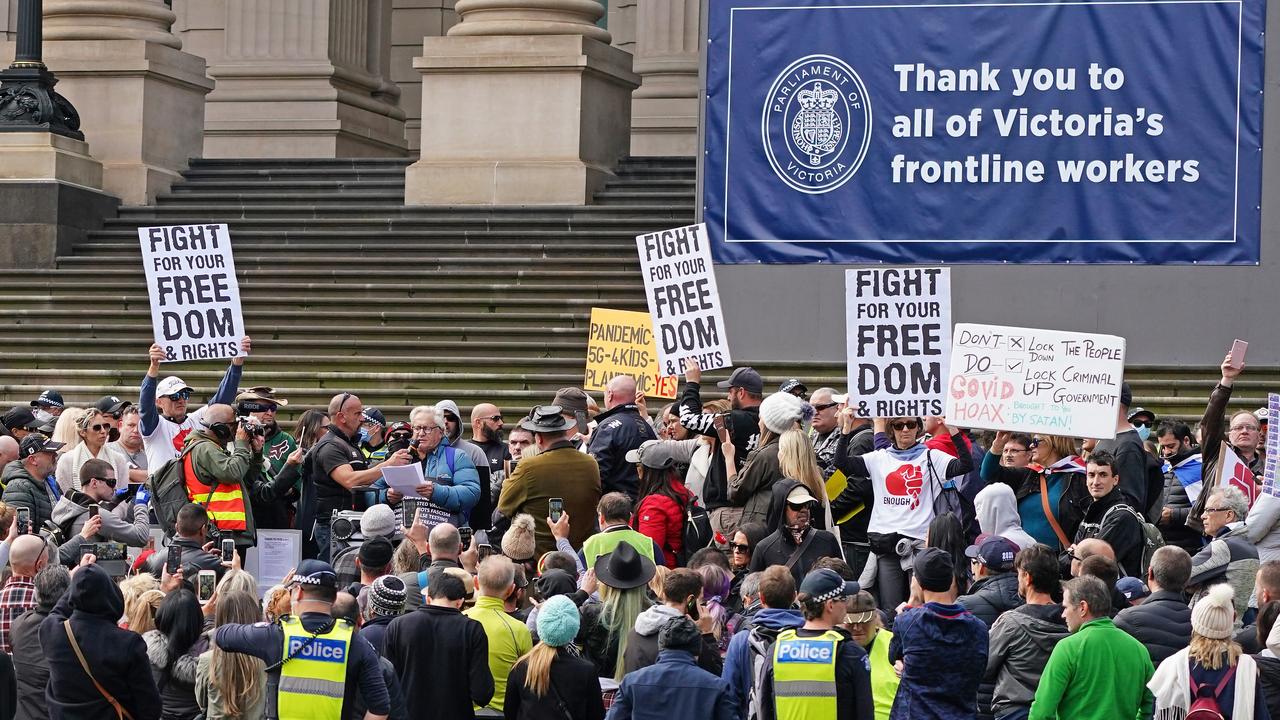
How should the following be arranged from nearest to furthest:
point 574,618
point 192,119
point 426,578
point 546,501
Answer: point 574,618 < point 426,578 < point 546,501 < point 192,119

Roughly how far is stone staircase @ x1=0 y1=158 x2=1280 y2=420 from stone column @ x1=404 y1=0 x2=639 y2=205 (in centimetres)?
37

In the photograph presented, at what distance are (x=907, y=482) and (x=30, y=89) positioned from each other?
1365 centimetres

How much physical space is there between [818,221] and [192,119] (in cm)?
882

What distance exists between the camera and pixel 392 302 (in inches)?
827

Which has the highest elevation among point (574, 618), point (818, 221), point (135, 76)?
point (135, 76)

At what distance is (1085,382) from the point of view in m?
12.9

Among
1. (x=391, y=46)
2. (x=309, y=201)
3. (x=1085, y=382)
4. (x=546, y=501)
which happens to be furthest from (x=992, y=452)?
(x=391, y=46)

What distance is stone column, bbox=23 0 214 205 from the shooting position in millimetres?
24266

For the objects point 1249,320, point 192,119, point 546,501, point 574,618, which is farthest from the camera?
point 192,119

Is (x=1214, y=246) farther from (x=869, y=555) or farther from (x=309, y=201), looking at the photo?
(x=309, y=201)

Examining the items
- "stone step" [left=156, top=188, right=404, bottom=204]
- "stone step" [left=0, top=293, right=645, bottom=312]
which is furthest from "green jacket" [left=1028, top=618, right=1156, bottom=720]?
"stone step" [left=156, top=188, right=404, bottom=204]

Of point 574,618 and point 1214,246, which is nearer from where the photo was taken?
point 574,618

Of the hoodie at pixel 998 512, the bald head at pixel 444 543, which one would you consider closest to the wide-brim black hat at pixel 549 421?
the bald head at pixel 444 543

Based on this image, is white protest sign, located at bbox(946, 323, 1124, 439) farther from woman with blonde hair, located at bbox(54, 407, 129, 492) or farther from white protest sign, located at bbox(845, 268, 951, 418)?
woman with blonde hair, located at bbox(54, 407, 129, 492)
